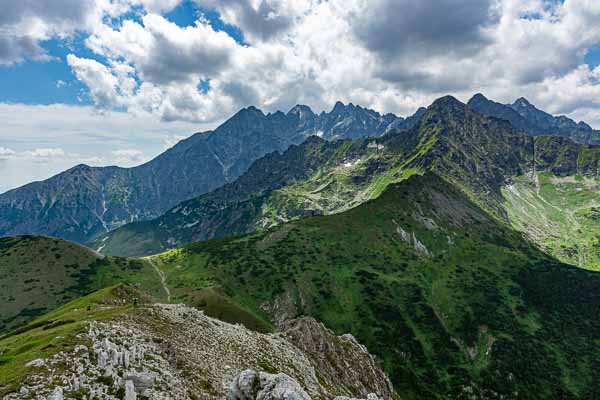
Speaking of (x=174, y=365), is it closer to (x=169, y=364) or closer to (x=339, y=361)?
(x=169, y=364)

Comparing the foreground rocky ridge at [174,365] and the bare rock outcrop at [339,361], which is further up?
the foreground rocky ridge at [174,365]

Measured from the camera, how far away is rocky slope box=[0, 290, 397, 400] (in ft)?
102

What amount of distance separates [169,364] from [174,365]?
68 centimetres

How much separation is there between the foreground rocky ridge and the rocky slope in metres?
0.07

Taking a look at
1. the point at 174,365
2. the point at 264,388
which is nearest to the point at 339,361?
the point at 264,388

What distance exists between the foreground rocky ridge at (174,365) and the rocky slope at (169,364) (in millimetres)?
75

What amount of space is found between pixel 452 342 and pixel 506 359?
26.3 m

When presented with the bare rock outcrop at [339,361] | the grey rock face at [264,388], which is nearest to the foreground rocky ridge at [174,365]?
the grey rock face at [264,388]

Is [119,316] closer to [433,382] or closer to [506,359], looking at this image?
[433,382]

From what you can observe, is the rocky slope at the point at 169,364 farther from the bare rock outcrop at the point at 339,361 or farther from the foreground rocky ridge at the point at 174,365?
the bare rock outcrop at the point at 339,361

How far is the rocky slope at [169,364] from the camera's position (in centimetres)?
3114

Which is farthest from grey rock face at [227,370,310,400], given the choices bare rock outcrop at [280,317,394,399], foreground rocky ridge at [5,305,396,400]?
bare rock outcrop at [280,317,394,399]

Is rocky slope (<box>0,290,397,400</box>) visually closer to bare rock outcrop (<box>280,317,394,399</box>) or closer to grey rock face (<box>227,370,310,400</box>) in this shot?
grey rock face (<box>227,370,310,400</box>)

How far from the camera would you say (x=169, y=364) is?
40.5 m
